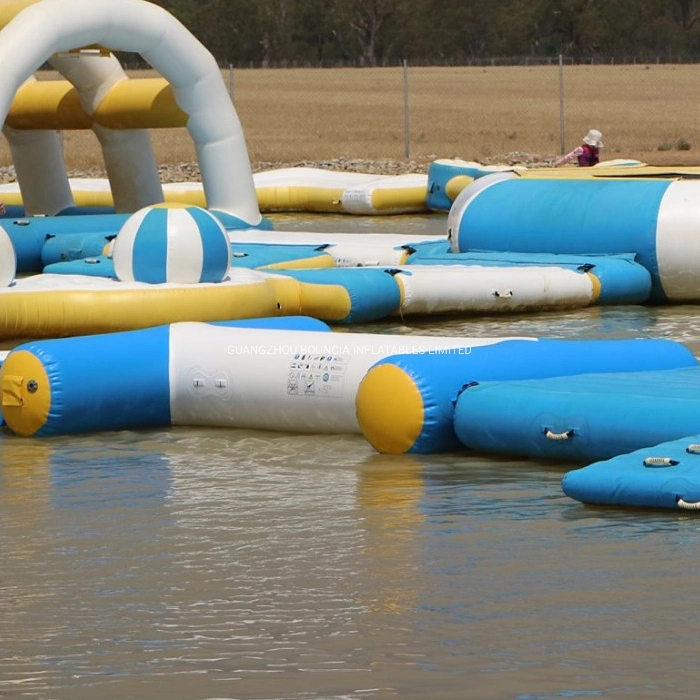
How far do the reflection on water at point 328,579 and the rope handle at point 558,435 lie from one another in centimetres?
21

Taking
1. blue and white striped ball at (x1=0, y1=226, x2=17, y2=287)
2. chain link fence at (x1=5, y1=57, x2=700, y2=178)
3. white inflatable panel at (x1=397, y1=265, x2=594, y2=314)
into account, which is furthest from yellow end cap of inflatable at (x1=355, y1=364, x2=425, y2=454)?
chain link fence at (x1=5, y1=57, x2=700, y2=178)

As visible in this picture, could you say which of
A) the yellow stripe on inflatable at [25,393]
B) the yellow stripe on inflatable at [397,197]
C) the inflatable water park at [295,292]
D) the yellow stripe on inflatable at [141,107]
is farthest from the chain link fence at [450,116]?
→ the yellow stripe on inflatable at [25,393]

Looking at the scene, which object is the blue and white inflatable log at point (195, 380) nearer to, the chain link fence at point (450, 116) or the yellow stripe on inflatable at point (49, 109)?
the yellow stripe on inflatable at point (49, 109)

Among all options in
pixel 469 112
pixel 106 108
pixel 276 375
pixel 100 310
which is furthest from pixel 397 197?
pixel 469 112

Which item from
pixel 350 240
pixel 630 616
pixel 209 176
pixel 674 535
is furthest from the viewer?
pixel 209 176

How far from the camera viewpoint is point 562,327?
11258mm

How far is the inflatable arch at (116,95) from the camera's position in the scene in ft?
43.5

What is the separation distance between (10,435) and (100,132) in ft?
27.1

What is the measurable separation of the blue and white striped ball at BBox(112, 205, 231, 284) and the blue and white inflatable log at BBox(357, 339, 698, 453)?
322 cm

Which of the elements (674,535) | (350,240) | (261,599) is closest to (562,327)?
(350,240)

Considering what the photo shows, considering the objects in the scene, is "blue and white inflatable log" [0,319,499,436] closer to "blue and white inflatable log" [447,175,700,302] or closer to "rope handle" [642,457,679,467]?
"rope handle" [642,457,679,467]

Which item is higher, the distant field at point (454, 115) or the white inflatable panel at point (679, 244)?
the distant field at point (454, 115)

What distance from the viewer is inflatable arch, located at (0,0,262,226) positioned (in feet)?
43.5

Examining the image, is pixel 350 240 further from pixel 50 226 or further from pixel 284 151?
pixel 284 151
